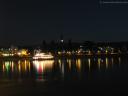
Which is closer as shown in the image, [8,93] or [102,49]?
[8,93]

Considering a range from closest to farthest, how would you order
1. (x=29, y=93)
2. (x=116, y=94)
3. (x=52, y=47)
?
(x=116, y=94) < (x=29, y=93) < (x=52, y=47)

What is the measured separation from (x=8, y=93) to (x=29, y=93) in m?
1.11

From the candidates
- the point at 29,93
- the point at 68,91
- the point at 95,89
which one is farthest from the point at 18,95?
the point at 95,89

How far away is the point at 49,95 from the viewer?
56.0ft

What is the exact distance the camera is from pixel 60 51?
597 feet

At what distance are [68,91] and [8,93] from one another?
3.22m

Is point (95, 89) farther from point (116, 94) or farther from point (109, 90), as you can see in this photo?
point (116, 94)

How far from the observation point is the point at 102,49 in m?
194

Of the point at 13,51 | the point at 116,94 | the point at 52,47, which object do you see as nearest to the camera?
the point at 116,94

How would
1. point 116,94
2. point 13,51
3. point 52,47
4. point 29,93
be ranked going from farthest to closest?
1. point 52,47
2. point 13,51
3. point 29,93
4. point 116,94

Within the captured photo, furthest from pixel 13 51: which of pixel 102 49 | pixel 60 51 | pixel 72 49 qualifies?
pixel 102 49

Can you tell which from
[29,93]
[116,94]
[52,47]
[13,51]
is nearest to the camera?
[116,94]

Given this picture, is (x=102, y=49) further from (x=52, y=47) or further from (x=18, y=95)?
(x=18, y=95)

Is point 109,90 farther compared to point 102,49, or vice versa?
point 102,49
